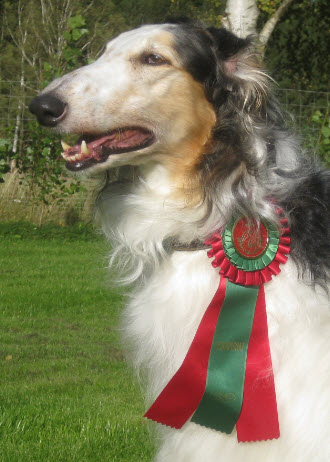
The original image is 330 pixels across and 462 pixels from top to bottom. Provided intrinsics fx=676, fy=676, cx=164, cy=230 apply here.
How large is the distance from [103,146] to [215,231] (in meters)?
0.63

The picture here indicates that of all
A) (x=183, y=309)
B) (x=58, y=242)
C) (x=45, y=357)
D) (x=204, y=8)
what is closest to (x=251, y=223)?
(x=183, y=309)

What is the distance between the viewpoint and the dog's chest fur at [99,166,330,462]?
9.40 feet

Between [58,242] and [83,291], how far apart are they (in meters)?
3.07

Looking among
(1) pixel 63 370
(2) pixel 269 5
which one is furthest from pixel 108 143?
(2) pixel 269 5

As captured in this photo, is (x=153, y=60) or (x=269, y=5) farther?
(x=269, y=5)

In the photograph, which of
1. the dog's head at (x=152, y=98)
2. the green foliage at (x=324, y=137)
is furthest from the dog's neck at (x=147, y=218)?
the green foliage at (x=324, y=137)

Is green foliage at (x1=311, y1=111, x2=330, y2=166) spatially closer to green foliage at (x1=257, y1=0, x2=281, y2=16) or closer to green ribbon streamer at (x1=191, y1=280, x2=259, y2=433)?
green ribbon streamer at (x1=191, y1=280, x2=259, y2=433)

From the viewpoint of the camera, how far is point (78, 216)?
11.6 m

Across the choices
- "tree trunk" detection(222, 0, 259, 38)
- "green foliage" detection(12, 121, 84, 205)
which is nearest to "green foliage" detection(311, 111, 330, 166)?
"tree trunk" detection(222, 0, 259, 38)

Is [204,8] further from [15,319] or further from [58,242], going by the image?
[15,319]

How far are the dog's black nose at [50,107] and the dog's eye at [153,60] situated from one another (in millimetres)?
459

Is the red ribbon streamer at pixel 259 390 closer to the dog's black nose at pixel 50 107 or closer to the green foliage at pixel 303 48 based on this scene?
the dog's black nose at pixel 50 107

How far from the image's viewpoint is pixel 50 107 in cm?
290

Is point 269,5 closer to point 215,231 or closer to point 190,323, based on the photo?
point 215,231
